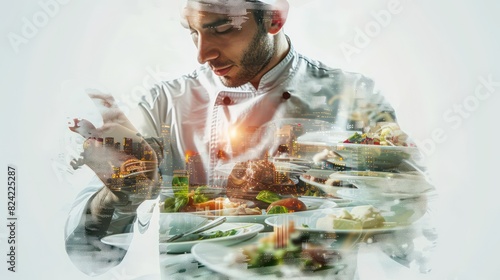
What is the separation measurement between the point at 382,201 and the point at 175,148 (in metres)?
0.75

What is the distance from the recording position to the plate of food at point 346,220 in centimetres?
174

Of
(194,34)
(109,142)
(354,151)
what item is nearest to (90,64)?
(109,142)

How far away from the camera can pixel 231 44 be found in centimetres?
166

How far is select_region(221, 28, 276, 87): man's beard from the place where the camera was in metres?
1.68

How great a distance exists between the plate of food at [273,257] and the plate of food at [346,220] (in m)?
0.04

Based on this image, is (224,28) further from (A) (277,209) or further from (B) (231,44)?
(A) (277,209)

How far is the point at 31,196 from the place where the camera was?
5.73 feet

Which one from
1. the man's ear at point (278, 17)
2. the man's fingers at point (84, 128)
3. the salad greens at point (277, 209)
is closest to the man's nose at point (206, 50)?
the man's ear at point (278, 17)

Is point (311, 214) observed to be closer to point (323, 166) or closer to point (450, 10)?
point (323, 166)

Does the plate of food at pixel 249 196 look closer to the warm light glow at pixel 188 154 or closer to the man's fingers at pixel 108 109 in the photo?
the warm light glow at pixel 188 154

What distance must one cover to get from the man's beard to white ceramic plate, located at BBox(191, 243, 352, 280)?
0.57 meters

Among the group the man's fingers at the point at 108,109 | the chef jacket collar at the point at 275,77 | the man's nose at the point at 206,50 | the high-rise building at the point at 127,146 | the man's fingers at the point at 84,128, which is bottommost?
the high-rise building at the point at 127,146

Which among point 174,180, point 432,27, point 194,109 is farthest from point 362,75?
point 174,180

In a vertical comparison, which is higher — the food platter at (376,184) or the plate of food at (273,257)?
the food platter at (376,184)
